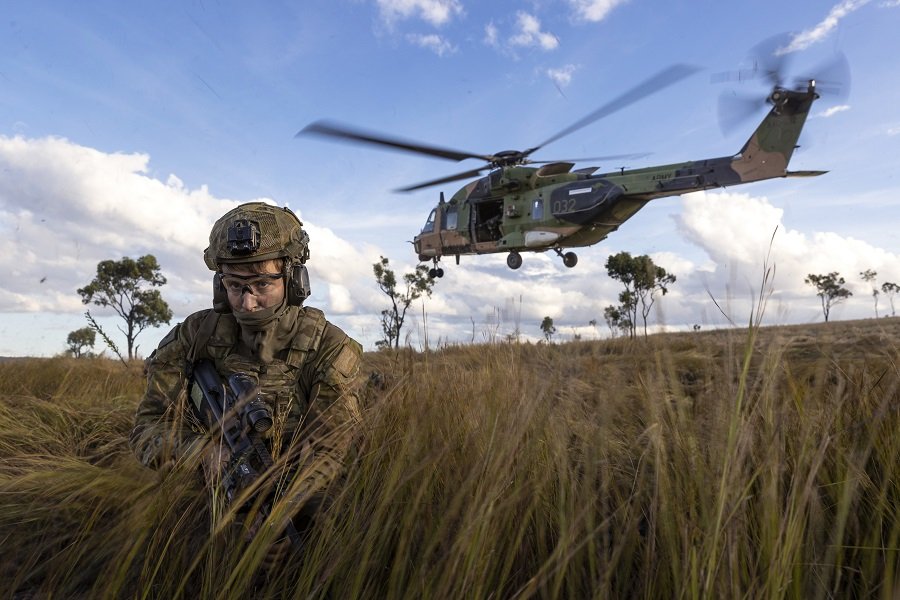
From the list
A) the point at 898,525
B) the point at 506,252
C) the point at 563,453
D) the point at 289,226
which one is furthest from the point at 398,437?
the point at 506,252

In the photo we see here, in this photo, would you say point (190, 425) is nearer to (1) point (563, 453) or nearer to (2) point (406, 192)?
(1) point (563, 453)

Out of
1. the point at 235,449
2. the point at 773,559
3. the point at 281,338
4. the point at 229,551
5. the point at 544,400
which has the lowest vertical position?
the point at 229,551

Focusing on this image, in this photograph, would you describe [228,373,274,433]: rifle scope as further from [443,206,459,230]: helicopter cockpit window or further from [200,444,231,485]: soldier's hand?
[443,206,459,230]: helicopter cockpit window

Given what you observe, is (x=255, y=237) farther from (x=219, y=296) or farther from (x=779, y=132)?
(x=779, y=132)

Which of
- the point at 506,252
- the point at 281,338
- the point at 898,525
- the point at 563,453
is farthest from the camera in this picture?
the point at 506,252

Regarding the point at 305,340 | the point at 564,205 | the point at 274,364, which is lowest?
the point at 274,364

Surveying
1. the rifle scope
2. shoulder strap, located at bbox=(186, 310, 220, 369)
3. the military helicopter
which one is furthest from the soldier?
the military helicopter

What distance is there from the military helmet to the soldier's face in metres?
0.05

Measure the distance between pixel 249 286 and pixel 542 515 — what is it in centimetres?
→ 177

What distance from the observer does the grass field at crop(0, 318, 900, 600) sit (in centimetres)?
131

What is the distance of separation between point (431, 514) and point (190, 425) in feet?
4.64

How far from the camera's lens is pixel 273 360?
Result: 9.02 ft

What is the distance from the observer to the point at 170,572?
1.55 m

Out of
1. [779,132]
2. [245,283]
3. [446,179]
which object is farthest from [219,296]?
[779,132]
